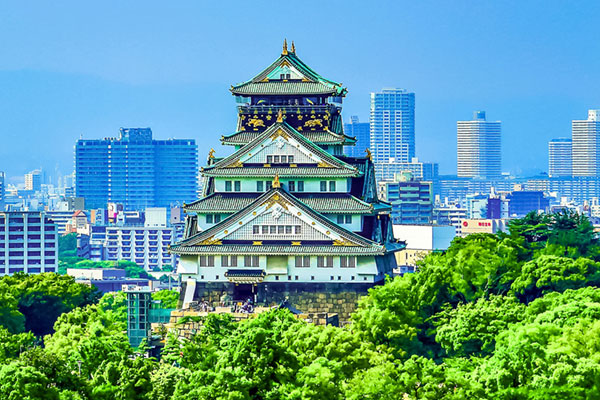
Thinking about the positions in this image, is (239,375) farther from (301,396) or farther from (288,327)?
(288,327)

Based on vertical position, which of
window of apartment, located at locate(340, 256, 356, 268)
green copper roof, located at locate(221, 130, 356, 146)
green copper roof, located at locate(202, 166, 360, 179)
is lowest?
window of apartment, located at locate(340, 256, 356, 268)

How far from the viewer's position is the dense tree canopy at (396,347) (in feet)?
218

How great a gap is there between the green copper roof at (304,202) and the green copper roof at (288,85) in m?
7.96

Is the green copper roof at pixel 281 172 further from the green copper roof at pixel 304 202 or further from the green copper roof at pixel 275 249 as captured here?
the green copper roof at pixel 275 249

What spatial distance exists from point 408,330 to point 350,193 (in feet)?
81.8

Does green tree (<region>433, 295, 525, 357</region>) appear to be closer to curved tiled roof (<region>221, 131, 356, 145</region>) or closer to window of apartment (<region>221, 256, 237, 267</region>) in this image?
window of apartment (<region>221, 256, 237, 267</region>)

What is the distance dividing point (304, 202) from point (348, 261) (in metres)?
5.06

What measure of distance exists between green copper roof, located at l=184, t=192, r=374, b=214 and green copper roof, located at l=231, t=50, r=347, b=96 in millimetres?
7961

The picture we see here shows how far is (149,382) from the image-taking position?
68.7 m

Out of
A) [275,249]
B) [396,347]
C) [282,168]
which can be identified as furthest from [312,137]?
[396,347]

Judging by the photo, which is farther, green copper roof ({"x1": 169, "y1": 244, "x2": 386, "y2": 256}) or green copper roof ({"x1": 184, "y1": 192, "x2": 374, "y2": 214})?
green copper roof ({"x1": 184, "y1": 192, "x2": 374, "y2": 214})

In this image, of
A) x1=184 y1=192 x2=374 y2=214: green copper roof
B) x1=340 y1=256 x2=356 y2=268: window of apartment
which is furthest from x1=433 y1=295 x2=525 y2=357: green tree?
x1=184 y1=192 x2=374 y2=214: green copper roof

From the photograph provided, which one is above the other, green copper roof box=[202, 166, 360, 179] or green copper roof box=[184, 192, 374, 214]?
green copper roof box=[202, 166, 360, 179]

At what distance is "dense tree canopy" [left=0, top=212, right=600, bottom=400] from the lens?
218 ft
